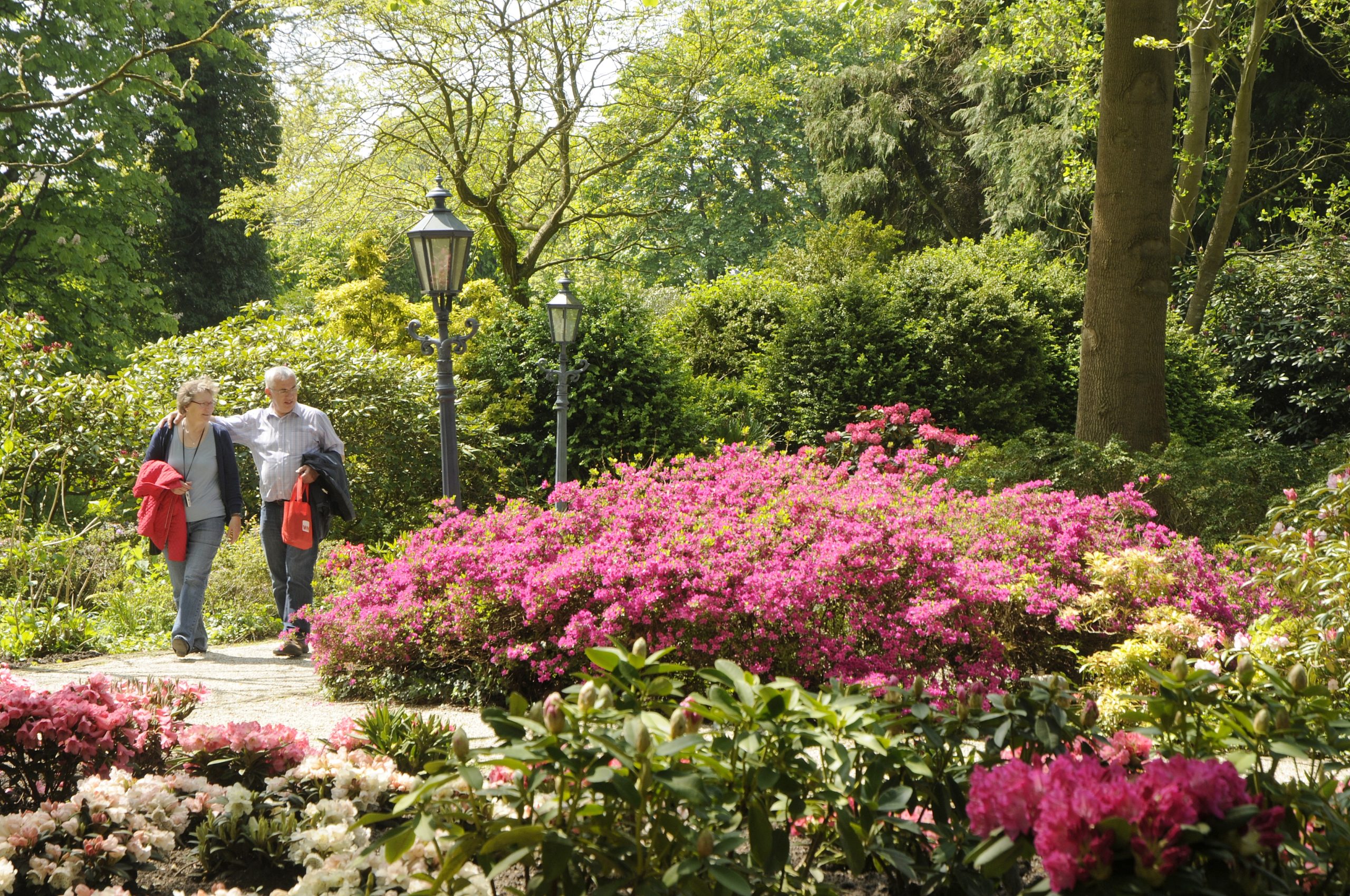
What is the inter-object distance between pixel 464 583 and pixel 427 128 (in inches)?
410

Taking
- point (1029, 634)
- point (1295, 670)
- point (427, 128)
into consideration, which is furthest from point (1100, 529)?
point (427, 128)

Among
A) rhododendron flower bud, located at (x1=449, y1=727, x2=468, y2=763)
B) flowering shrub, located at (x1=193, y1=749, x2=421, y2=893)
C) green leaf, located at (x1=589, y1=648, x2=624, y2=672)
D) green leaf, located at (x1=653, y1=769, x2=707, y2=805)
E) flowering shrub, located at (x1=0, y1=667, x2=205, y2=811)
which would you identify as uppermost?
green leaf, located at (x1=589, y1=648, x2=624, y2=672)

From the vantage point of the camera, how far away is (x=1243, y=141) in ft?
42.0

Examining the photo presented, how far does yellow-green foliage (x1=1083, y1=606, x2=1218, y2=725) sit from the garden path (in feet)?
8.63

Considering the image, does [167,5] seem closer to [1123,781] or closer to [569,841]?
[569,841]

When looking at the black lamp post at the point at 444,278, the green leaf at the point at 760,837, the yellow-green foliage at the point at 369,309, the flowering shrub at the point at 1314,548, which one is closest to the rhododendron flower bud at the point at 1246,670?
the green leaf at the point at 760,837

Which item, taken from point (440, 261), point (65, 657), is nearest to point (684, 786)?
point (440, 261)

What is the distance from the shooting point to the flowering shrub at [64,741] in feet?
9.71

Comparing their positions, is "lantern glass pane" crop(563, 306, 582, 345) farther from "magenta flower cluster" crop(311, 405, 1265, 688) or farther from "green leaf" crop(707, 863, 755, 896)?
"green leaf" crop(707, 863, 755, 896)

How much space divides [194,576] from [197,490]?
0.52 m

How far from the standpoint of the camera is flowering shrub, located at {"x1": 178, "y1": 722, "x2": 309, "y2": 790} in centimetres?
310

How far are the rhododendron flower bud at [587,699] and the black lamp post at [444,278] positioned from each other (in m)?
4.75

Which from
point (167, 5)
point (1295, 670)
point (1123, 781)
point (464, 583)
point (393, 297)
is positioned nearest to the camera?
point (1123, 781)

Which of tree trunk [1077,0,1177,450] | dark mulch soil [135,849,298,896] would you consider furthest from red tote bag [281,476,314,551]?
tree trunk [1077,0,1177,450]
